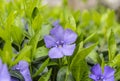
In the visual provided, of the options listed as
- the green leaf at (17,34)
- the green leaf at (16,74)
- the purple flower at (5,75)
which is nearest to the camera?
the purple flower at (5,75)

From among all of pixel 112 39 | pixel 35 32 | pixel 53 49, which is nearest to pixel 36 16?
pixel 35 32

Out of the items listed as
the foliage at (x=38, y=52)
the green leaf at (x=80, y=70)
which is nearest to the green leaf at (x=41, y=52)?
the foliage at (x=38, y=52)

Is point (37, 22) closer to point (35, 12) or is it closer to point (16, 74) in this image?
point (35, 12)

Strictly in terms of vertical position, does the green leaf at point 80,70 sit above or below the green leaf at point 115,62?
below

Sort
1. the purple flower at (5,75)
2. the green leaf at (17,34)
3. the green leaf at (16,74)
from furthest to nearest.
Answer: the green leaf at (17,34)
the green leaf at (16,74)
the purple flower at (5,75)

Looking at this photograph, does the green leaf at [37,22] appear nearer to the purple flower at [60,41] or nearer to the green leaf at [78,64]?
the purple flower at [60,41]

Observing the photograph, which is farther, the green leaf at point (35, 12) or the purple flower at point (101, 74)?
the green leaf at point (35, 12)

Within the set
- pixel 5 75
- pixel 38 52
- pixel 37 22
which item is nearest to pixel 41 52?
pixel 38 52
